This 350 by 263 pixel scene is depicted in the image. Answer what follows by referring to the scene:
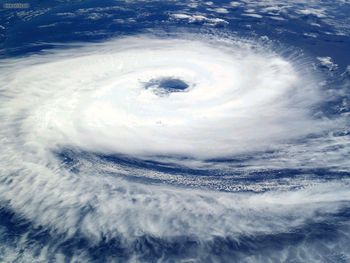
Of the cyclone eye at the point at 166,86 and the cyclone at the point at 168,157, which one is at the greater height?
the cyclone at the point at 168,157

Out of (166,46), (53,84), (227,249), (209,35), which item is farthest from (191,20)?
(227,249)

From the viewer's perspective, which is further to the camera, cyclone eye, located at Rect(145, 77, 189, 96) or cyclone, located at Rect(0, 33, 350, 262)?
cyclone eye, located at Rect(145, 77, 189, 96)

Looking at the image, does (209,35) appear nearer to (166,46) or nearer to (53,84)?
(166,46)

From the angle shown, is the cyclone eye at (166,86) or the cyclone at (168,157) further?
the cyclone eye at (166,86)

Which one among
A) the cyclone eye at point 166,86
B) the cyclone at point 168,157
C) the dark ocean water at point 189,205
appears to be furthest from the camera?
the cyclone eye at point 166,86

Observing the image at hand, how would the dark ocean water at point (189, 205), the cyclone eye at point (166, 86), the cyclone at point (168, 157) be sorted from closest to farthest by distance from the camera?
the dark ocean water at point (189, 205) → the cyclone at point (168, 157) → the cyclone eye at point (166, 86)
